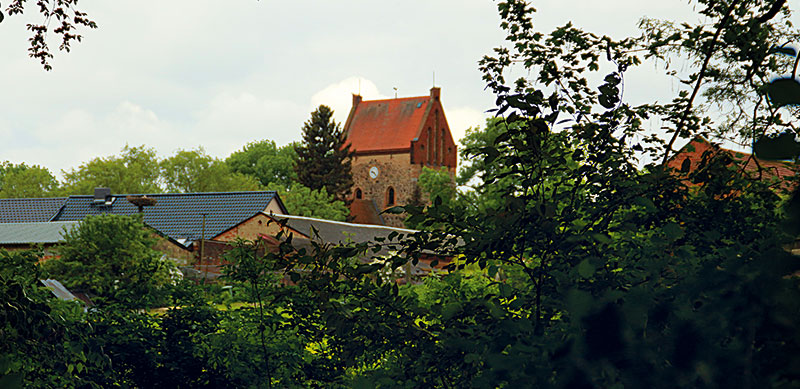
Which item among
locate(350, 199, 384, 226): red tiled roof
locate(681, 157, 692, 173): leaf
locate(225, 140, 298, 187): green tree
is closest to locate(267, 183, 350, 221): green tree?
locate(350, 199, 384, 226): red tiled roof

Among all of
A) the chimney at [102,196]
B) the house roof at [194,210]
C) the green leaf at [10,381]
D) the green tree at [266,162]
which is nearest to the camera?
the green leaf at [10,381]

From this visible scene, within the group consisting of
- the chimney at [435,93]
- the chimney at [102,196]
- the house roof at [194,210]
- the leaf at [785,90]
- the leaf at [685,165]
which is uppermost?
the chimney at [435,93]

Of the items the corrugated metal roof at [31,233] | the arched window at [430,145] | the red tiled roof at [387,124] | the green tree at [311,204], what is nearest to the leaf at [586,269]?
the corrugated metal roof at [31,233]

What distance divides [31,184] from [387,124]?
123 ft

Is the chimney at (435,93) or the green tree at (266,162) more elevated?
the chimney at (435,93)

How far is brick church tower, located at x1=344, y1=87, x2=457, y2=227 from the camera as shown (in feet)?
236

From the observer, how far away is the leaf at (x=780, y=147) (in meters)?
0.94

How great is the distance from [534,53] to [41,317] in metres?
2.90

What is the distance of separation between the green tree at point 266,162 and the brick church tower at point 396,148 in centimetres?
835

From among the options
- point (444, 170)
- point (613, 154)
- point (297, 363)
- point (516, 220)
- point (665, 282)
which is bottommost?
point (297, 363)

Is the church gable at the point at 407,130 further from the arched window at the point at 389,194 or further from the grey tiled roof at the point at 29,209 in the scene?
the grey tiled roof at the point at 29,209

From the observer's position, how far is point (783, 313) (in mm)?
1017

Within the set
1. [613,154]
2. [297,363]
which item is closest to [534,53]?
[613,154]

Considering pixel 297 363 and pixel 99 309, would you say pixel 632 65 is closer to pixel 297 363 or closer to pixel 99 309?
pixel 297 363
